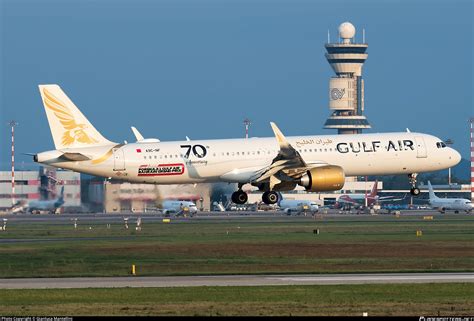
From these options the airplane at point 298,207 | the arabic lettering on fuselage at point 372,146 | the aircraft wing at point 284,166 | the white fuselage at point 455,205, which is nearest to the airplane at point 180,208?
the airplane at point 298,207

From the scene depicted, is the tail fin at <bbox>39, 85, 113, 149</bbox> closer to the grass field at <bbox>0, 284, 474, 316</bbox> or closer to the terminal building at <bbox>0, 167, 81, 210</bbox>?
the terminal building at <bbox>0, 167, 81, 210</bbox>

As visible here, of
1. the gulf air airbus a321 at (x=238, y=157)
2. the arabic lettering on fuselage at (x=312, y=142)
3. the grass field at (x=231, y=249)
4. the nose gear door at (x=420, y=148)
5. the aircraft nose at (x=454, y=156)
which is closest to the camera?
the grass field at (x=231, y=249)

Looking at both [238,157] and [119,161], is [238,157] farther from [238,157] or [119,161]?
[119,161]

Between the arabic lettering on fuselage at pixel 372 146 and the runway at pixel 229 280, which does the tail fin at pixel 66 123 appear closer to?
the arabic lettering on fuselage at pixel 372 146

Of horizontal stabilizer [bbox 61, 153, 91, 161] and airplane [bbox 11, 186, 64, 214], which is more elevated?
horizontal stabilizer [bbox 61, 153, 91, 161]

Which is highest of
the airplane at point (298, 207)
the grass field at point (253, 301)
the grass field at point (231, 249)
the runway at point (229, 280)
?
the airplane at point (298, 207)

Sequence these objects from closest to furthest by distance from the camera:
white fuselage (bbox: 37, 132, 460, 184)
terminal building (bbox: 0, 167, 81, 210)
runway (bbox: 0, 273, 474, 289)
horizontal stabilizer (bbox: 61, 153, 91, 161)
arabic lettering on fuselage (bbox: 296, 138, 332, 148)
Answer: runway (bbox: 0, 273, 474, 289) < horizontal stabilizer (bbox: 61, 153, 91, 161) < white fuselage (bbox: 37, 132, 460, 184) < arabic lettering on fuselage (bbox: 296, 138, 332, 148) < terminal building (bbox: 0, 167, 81, 210)

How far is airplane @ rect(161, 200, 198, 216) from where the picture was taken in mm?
125688

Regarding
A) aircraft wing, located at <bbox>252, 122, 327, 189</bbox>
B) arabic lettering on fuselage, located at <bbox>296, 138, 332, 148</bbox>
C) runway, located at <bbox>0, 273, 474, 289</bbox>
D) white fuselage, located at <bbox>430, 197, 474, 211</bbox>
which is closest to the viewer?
runway, located at <bbox>0, 273, 474, 289</bbox>

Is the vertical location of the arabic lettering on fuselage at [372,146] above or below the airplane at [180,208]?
above

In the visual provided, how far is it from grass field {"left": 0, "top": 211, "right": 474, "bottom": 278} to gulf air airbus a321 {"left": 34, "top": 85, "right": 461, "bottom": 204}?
151 inches

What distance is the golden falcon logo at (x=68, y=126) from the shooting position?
3081 inches

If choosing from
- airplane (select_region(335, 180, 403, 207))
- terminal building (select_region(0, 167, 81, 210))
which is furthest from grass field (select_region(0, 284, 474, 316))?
airplane (select_region(335, 180, 403, 207))

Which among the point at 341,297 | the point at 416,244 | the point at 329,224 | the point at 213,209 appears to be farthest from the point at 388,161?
the point at 213,209
